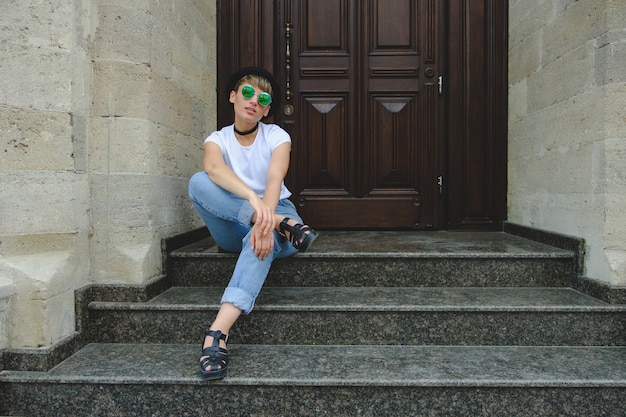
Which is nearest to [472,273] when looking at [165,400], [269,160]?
[269,160]

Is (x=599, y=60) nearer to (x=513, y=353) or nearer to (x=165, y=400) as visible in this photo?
(x=513, y=353)

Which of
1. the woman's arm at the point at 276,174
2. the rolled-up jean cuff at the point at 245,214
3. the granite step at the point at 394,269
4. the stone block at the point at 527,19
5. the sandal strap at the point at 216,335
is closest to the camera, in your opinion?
the sandal strap at the point at 216,335

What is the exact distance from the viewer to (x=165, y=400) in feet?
6.20

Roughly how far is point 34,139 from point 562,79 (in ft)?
9.62

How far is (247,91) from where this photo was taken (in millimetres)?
2314

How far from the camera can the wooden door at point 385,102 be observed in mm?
3684

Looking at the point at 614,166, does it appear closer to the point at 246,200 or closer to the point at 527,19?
the point at 527,19

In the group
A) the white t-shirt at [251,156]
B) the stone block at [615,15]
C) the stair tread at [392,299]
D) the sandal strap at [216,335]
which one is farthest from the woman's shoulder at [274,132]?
the stone block at [615,15]

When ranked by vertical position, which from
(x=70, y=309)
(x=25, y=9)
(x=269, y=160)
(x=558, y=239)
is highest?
(x=25, y=9)

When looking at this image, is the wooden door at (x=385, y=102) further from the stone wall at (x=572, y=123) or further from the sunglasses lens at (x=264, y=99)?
the sunglasses lens at (x=264, y=99)

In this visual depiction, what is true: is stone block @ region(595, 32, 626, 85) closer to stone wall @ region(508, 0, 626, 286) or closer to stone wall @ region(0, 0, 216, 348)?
stone wall @ region(508, 0, 626, 286)

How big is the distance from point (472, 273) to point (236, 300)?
54.6 inches

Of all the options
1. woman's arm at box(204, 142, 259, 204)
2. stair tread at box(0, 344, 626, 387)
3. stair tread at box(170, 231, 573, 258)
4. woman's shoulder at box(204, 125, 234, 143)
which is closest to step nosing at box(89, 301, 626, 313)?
stair tread at box(0, 344, 626, 387)

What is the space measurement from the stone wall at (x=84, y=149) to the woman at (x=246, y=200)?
0.36 metres
